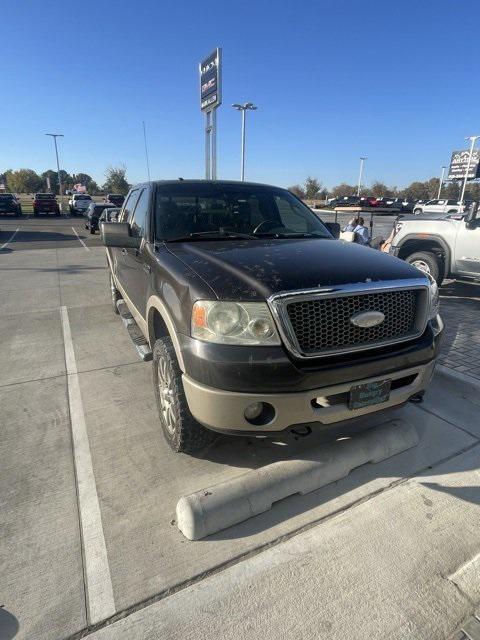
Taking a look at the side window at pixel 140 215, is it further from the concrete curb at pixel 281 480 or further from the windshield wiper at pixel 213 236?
the concrete curb at pixel 281 480

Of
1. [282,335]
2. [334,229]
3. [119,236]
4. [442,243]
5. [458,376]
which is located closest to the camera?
[282,335]

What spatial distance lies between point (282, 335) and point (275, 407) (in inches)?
15.5

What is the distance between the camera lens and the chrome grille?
A: 2.13 metres

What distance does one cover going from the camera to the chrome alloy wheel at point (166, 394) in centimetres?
264

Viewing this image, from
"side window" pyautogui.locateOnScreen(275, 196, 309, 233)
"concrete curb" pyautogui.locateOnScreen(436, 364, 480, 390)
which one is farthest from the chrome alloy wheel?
"concrete curb" pyautogui.locateOnScreen(436, 364, 480, 390)

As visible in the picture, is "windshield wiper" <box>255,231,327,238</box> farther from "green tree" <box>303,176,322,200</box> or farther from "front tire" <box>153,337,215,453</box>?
"green tree" <box>303,176,322,200</box>

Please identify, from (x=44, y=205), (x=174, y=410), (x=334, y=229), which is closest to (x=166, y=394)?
(x=174, y=410)

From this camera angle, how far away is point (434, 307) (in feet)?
9.00

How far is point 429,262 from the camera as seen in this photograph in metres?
7.52

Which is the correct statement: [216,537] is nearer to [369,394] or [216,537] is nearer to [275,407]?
[275,407]

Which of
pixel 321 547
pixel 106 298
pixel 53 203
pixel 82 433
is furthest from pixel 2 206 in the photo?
pixel 321 547

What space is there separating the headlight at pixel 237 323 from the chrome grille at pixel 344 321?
0.42 ft

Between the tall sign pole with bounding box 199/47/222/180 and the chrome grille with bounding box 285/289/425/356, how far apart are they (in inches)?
629

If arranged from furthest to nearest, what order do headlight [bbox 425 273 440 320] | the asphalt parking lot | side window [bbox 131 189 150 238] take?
side window [bbox 131 189 150 238] < headlight [bbox 425 273 440 320] < the asphalt parking lot
